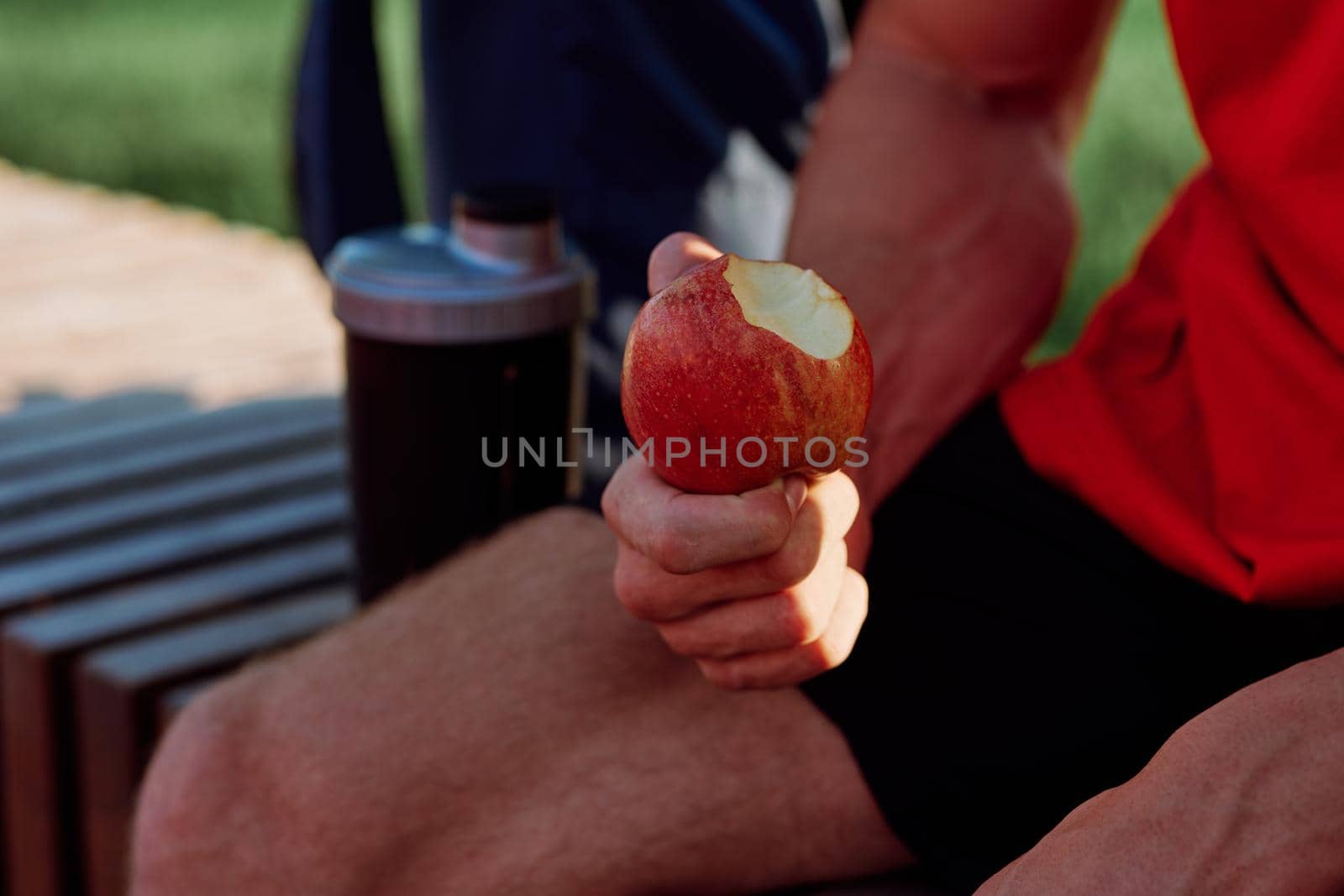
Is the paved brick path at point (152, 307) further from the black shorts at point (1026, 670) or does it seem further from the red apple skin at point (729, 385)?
the red apple skin at point (729, 385)

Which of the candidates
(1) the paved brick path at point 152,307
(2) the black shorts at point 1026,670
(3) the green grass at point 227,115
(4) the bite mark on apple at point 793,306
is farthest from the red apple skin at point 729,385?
→ (3) the green grass at point 227,115

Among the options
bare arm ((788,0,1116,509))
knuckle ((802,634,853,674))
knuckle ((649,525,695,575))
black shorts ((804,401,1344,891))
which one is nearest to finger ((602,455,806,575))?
knuckle ((649,525,695,575))

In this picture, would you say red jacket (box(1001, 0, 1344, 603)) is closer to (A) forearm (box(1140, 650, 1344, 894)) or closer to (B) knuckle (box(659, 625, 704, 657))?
(A) forearm (box(1140, 650, 1344, 894))

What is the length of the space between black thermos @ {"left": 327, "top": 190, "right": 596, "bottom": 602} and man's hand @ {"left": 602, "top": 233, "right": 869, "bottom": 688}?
0.54m

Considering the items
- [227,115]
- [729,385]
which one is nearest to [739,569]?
[729,385]

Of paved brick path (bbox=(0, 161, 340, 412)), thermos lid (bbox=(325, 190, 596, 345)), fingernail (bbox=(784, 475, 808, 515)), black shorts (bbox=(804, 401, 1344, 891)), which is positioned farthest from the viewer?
paved brick path (bbox=(0, 161, 340, 412))

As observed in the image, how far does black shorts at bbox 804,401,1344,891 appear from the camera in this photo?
3.78 ft

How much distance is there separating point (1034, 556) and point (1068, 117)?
25.7 inches

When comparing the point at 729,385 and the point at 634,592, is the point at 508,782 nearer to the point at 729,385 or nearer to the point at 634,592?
the point at 634,592

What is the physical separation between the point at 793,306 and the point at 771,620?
0.22 metres

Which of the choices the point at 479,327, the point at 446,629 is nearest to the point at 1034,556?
the point at 446,629

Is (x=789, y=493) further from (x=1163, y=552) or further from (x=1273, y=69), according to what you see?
(x=1273, y=69)

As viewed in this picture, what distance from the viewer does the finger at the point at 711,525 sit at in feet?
3.22

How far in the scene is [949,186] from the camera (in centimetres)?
158
